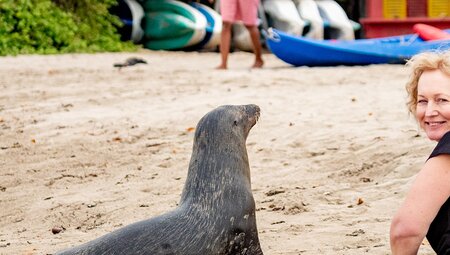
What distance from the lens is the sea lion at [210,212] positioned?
321cm

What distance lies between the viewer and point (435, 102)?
3109 millimetres

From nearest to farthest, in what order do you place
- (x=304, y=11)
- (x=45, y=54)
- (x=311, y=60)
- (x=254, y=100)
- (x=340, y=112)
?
(x=340, y=112)
(x=254, y=100)
(x=311, y=60)
(x=45, y=54)
(x=304, y=11)

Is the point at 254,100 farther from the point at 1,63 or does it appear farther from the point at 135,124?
the point at 1,63

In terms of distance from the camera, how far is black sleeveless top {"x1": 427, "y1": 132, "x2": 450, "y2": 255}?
2932mm

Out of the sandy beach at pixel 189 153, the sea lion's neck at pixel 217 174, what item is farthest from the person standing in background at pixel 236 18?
the sea lion's neck at pixel 217 174

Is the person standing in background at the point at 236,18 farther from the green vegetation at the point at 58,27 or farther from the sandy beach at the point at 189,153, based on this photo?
the green vegetation at the point at 58,27

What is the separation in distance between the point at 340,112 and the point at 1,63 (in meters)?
6.05

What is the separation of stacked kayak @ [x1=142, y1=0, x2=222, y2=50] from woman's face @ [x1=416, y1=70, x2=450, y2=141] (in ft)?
43.3

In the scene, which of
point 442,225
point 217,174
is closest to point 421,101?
point 442,225

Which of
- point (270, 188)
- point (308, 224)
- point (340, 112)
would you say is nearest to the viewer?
point (308, 224)

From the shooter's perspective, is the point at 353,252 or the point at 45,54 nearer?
the point at 353,252

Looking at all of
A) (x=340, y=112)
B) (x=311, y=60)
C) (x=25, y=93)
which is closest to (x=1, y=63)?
(x=25, y=93)

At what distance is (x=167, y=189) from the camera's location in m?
5.54

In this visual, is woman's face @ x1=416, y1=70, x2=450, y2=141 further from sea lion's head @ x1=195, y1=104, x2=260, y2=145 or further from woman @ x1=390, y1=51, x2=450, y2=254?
sea lion's head @ x1=195, y1=104, x2=260, y2=145
